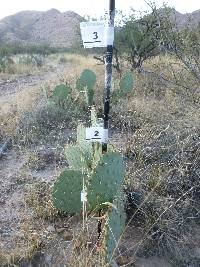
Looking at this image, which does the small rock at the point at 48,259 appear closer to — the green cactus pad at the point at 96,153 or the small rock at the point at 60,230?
the small rock at the point at 60,230

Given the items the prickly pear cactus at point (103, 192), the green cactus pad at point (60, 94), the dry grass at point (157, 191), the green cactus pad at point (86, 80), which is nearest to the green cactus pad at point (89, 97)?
the green cactus pad at point (86, 80)

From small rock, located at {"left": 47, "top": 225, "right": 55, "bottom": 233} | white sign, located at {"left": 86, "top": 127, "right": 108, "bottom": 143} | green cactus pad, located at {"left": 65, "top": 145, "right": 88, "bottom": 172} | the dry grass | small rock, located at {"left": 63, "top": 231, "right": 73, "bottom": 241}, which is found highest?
white sign, located at {"left": 86, "top": 127, "right": 108, "bottom": 143}

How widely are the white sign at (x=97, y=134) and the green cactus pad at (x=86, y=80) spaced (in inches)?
156

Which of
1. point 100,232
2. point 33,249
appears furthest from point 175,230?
point 33,249

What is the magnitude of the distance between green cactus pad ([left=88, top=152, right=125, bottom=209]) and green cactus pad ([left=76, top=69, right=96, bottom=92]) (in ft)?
13.4

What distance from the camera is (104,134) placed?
11.9ft

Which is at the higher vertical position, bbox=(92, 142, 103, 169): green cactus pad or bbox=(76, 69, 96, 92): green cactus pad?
bbox=(76, 69, 96, 92): green cactus pad

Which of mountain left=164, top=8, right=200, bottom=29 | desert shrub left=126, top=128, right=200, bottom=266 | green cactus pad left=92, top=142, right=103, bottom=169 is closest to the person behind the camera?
desert shrub left=126, top=128, right=200, bottom=266

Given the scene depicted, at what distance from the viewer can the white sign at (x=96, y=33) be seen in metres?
3.28

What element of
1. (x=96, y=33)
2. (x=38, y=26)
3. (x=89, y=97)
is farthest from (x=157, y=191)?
(x=38, y=26)

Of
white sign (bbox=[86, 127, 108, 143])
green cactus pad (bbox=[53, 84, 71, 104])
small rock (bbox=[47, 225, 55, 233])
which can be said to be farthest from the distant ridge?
white sign (bbox=[86, 127, 108, 143])

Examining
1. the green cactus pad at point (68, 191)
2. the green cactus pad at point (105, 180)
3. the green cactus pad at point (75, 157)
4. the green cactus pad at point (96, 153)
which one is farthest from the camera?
the green cactus pad at point (75, 157)

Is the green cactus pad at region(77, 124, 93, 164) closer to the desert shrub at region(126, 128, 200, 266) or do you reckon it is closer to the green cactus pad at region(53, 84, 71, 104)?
the desert shrub at region(126, 128, 200, 266)

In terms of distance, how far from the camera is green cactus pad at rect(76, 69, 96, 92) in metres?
7.57
